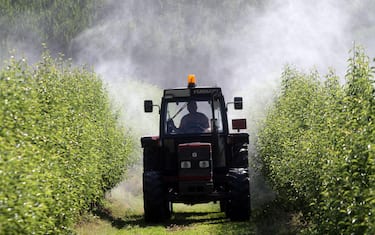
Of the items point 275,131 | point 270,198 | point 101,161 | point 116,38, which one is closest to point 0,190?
point 101,161

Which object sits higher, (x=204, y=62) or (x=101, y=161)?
(x=204, y=62)

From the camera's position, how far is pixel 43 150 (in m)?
12.8

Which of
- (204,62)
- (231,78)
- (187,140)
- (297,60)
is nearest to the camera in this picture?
(187,140)

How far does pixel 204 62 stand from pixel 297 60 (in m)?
32.5

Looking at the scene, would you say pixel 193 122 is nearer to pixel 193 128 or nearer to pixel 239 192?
pixel 193 128

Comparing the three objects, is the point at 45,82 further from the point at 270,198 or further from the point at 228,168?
the point at 270,198

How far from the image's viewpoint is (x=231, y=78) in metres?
88.8

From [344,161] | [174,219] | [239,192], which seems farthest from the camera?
[174,219]

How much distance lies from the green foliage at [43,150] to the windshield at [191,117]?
2121 millimetres

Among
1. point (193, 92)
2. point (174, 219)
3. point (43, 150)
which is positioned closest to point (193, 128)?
point (193, 92)

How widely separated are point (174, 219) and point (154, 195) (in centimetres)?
199

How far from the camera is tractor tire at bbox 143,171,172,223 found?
17.6 m

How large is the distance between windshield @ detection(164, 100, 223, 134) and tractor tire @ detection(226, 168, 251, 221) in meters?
1.46

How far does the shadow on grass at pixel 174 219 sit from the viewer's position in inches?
728
